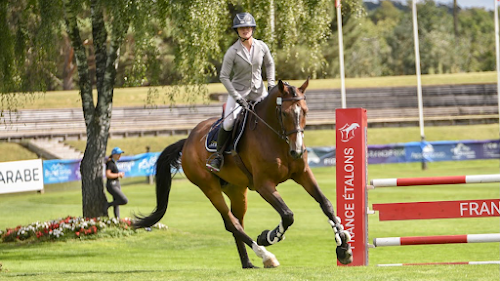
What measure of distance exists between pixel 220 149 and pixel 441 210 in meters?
2.83

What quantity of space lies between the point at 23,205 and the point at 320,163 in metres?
15.4

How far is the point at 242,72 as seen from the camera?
953 centimetres

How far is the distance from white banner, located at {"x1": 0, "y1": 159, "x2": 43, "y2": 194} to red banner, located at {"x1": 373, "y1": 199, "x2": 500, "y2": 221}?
1722 cm

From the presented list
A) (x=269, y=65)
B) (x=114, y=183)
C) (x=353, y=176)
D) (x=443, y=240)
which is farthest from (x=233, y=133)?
(x=114, y=183)

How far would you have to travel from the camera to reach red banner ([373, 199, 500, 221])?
31.0 ft

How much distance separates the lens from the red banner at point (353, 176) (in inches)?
384


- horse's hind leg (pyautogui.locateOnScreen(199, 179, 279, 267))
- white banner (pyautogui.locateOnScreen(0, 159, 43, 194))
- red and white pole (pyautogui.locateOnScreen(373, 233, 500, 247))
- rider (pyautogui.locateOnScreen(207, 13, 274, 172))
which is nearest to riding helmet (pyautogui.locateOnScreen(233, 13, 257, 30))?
rider (pyautogui.locateOnScreen(207, 13, 274, 172))

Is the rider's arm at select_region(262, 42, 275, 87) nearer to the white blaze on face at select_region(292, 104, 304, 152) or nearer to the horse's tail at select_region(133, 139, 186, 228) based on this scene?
the white blaze on face at select_region(292, 104, 304, 152)

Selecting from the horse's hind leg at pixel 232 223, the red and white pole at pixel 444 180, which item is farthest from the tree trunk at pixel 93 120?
the red and white pole at pixel 444 180

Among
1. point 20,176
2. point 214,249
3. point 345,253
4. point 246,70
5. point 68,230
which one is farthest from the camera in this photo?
point 20,176

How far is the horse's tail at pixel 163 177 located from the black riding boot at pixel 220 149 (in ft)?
5.63

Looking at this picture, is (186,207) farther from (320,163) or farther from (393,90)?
(393,90)

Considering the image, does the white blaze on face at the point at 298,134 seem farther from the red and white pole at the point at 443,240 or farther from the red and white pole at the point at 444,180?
the red and white pole at the point at 443,240

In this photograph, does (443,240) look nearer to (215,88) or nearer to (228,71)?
(228,71)
